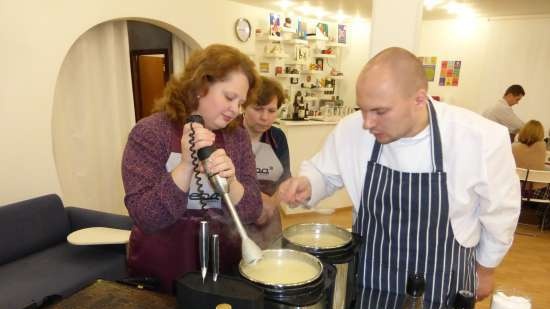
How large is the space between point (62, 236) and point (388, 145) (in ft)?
7.84

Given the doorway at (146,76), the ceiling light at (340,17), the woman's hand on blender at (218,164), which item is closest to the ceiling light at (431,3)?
the ceiling light at (340,17)

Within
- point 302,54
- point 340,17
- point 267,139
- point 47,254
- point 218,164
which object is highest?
point 340,17

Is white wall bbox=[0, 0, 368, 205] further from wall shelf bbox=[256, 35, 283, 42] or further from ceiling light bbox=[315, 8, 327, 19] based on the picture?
ceiling light bbox=[315, 8, 327, 19]

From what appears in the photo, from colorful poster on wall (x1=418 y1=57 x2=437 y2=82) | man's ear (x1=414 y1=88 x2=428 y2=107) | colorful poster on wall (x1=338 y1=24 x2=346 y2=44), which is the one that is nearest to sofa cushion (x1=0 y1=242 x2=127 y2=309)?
man's ear (x1=414 y1=88 x2=428 y2=107)

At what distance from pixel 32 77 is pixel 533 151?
178 inches

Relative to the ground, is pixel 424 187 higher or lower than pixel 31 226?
higher

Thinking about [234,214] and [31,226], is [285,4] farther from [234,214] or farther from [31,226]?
[234,214]

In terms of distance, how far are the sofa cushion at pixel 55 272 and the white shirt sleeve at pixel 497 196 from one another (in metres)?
1.82

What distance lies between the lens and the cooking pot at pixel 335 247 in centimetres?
94

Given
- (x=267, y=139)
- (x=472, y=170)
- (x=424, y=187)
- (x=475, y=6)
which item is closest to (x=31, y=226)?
(x=267, y=139)

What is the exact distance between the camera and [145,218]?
1.03m

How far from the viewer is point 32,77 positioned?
254 cm

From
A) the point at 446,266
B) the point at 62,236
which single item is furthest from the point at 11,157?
the point at 446,266

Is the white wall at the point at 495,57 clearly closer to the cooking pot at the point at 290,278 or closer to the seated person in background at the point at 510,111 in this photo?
the seated person in background at the point at 510,111
